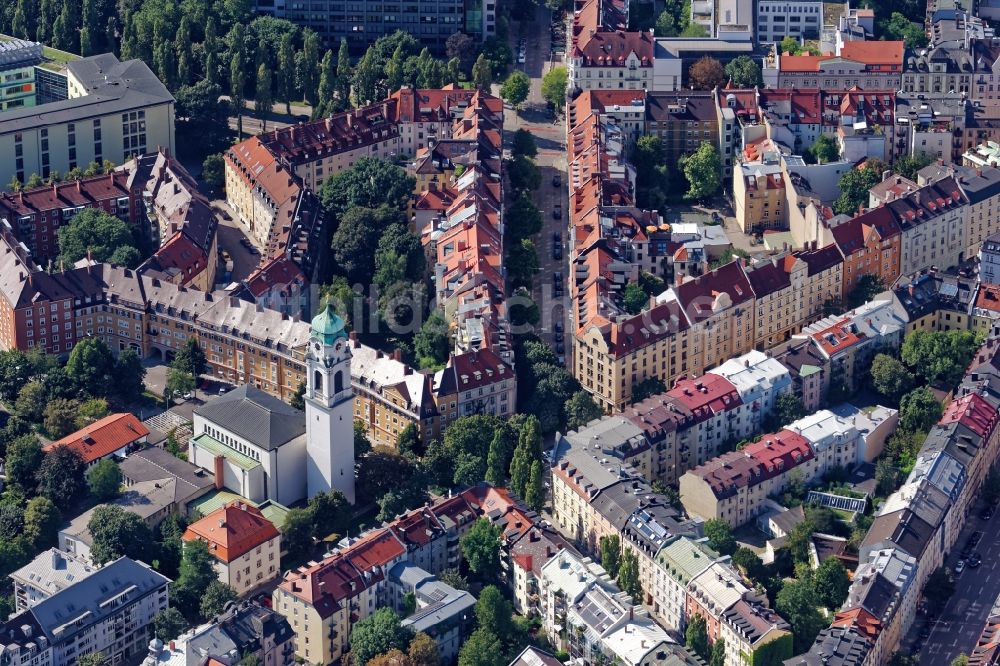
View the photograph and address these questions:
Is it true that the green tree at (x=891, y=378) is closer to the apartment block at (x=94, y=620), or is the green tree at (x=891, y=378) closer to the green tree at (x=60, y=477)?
the apartment block at (x=94, y=620)

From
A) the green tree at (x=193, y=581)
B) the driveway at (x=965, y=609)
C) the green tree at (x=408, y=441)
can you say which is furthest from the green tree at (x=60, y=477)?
the driveway at (x=965, y=609)

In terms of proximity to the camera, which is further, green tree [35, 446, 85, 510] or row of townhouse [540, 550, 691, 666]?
green tree [35, 446, 85, 510]

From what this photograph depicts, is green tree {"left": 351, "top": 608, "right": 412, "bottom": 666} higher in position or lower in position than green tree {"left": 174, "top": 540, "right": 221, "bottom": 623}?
lower

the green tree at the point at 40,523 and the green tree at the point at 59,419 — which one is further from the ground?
the green tree at the point at 59,419

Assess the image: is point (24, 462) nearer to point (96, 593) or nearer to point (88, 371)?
point (88, 371)

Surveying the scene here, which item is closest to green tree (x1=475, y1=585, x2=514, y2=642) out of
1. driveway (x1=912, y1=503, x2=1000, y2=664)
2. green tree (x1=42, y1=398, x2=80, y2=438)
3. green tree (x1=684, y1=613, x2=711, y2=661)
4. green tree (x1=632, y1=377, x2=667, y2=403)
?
green tree (x1=684, y1=613, x2=711, y2=661)

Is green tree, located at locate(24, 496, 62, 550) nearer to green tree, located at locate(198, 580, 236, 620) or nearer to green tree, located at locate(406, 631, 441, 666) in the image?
green tree, located at locate(198, 580, 236, 620)

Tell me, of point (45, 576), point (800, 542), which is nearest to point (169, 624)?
point (45, 576)
